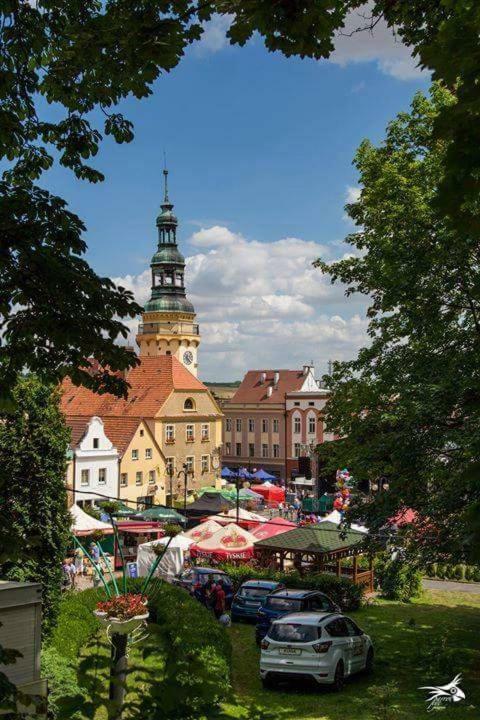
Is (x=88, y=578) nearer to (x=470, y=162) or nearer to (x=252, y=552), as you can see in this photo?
(x=252, y=552)

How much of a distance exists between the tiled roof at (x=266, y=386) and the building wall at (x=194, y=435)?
14.9 metres

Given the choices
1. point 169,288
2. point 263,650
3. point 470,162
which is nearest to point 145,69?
point 470,162

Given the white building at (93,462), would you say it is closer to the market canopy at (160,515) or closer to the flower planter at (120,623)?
the market canopy at (160,515)

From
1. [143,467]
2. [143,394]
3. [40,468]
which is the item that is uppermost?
[143,394]

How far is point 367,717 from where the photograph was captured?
Answer: 12.4 meters

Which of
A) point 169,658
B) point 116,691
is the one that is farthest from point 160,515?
point 169,658

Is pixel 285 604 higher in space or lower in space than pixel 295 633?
lower

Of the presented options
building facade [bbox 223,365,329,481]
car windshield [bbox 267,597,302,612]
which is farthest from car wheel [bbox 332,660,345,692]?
building facade [bbox 223,365,329,481]

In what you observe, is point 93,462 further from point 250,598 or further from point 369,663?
point 369,663

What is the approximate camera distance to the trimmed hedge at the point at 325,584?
77.0ft

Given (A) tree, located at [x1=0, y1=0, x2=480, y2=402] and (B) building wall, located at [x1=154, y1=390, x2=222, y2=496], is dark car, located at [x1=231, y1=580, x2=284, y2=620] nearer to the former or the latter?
(A) tree, located at [x1=0, y1=0, x2=480, y2=402]

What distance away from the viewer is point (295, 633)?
14.2 m

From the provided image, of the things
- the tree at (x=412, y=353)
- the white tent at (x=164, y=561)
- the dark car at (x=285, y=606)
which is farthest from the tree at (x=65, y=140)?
the white tent at (x=164, y=561)

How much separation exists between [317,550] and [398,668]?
7691 millimetres
